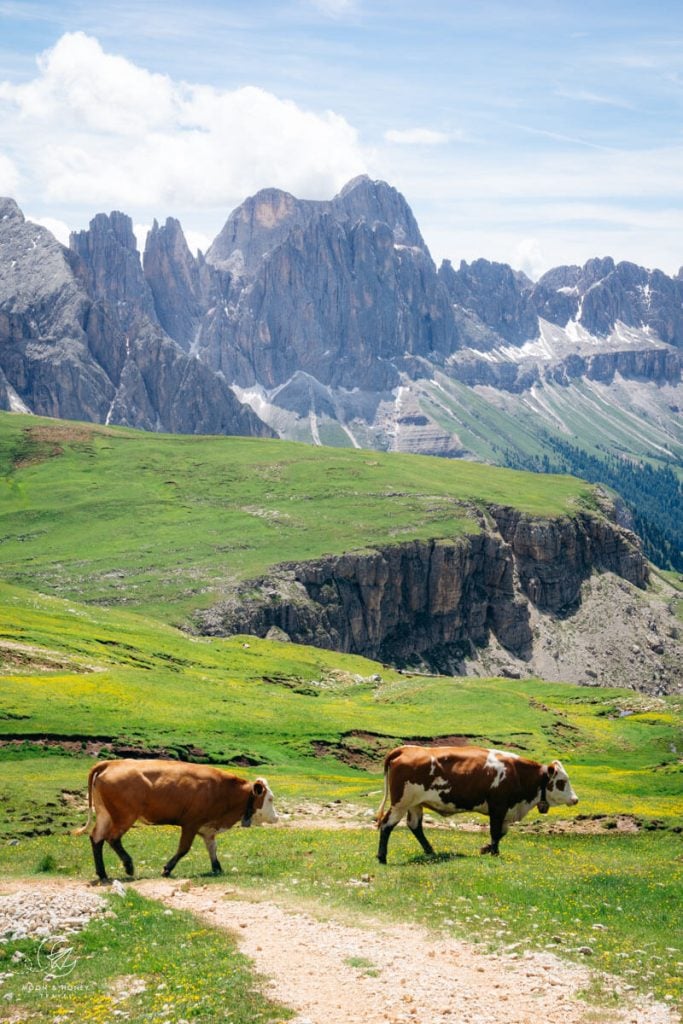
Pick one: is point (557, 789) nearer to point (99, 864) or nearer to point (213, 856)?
point (213, 856)

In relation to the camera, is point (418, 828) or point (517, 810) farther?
point (517, 810)

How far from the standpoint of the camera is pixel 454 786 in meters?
33.9

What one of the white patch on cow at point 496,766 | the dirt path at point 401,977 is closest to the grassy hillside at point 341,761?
the dirt path at point 401,977

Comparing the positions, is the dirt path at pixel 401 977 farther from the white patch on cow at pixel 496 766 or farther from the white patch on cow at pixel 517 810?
the white patch on cow at pixel 517 810

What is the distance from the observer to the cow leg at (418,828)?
33.5 metres

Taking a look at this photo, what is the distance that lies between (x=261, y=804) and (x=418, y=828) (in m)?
5.27

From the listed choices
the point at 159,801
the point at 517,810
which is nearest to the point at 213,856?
the point at 159,801

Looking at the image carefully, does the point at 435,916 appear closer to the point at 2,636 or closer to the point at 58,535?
the point at 2,636

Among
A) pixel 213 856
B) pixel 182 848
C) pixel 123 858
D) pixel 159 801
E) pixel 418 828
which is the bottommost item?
pixel 213 856

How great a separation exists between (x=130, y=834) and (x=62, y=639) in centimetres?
5867

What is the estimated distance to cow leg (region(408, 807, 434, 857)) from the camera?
33.5 m

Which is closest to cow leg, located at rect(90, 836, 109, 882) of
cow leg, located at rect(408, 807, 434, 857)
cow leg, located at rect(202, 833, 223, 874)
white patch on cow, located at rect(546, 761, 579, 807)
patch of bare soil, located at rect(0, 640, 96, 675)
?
cow leg, located at rect(202, 833, 223, 874)

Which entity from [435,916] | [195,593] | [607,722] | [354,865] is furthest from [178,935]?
[195,593]

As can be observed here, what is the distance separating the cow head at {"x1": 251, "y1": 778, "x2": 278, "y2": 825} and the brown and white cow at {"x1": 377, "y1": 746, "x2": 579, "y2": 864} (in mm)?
3573
